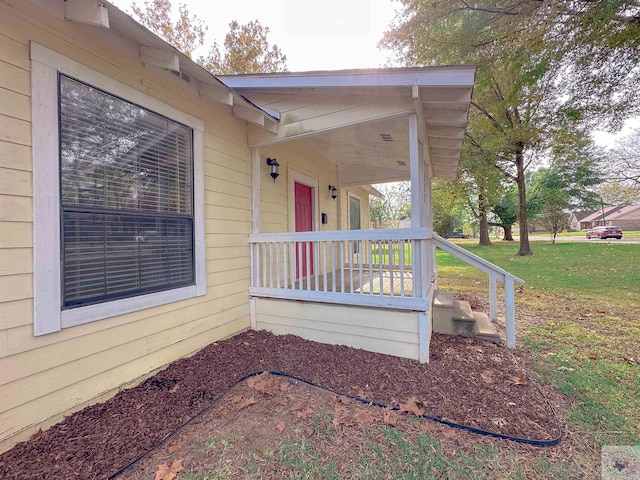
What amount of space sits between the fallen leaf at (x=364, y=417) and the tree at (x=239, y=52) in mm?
12965

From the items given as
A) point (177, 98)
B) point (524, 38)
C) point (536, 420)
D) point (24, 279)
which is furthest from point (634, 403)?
point (524, 38)

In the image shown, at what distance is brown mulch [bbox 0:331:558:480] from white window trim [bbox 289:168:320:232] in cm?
228

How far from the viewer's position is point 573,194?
21297 millimetres

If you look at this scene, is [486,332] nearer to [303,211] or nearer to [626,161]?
[303,211]

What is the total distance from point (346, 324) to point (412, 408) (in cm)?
132

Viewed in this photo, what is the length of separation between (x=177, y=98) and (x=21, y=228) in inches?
75.3

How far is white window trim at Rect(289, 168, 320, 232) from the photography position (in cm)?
534

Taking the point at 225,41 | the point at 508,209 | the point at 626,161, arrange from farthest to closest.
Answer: the point at 508,209, the point at 626,161, the point at 225,41

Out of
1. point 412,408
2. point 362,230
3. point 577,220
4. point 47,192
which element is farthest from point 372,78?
point 577,220

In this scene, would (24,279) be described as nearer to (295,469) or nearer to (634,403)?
(295,469)

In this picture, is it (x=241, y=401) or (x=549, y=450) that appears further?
(x=241, y=401)

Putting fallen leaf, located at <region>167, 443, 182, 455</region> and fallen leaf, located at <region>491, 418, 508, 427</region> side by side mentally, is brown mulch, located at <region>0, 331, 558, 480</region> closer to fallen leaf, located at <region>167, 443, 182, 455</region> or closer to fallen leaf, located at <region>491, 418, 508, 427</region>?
fallen leaf, located at <region>491, 418, 508, 427</region>

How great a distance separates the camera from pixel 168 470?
178 cm

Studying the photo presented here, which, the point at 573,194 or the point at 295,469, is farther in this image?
the point at 573,194
